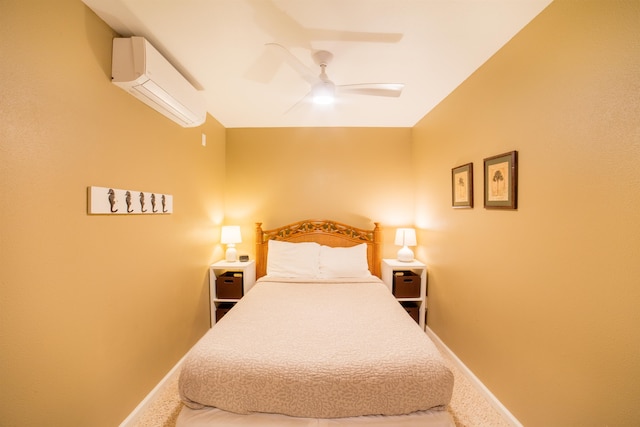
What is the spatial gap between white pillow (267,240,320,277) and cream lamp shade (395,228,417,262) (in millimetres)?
1003

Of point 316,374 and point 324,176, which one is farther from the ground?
point 324,176

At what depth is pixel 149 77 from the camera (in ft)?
5.18

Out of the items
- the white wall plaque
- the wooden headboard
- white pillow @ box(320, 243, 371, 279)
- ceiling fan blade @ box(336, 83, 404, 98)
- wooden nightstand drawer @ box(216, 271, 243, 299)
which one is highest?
ceiling fan blade @ box(336, 83, 404, 98)

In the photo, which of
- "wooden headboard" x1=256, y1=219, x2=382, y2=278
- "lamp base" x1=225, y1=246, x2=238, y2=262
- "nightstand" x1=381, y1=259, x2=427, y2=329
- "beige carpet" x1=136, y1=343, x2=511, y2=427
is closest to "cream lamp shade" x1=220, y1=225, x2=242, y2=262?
"lamp base" x1=225, y1=246, x2=238, y2=262

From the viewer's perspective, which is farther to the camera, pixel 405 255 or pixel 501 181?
pixel 405 255

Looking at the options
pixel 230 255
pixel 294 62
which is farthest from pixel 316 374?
pixel 230 255

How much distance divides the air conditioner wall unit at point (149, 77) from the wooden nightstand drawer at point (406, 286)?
2.69m

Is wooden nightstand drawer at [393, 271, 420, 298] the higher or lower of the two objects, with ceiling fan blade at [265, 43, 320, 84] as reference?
lower

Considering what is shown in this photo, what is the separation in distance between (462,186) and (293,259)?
1891 mm

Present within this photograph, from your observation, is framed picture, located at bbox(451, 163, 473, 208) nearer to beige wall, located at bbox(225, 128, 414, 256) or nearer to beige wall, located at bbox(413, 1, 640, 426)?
beige wall, located at bbox(413, 1, 640, 426)

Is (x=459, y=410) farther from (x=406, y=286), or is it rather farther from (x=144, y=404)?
(x=144, y=404)

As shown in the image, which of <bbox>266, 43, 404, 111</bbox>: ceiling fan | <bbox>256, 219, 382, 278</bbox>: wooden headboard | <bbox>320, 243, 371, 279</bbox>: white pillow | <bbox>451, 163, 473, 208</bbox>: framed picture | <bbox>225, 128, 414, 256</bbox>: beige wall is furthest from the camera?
<bbox>225, 128, 414, 256</bbox>: beige wall

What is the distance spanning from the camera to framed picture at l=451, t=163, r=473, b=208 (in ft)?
6.98

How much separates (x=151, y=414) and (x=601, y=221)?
2.90 metres
